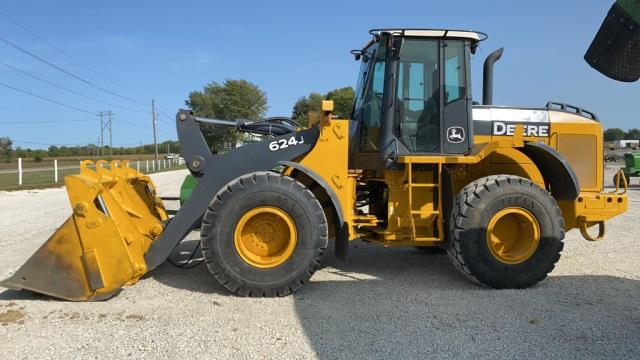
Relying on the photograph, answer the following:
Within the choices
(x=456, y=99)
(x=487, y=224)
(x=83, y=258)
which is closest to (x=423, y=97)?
(x=456, y=99)

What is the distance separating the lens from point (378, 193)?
605cm

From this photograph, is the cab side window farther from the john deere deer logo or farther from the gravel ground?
the gravel ground

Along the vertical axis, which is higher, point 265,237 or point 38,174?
point 38,174

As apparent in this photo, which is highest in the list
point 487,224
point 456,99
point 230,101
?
point 230,101

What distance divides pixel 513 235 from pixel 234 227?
310cm

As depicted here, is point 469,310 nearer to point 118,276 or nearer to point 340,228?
point 340,228

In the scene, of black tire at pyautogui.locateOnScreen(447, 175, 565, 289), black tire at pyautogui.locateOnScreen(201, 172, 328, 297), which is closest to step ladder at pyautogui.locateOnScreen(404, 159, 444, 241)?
Result: black tire at pyautogui.locateOnScreen(447, 175, 565, 289)

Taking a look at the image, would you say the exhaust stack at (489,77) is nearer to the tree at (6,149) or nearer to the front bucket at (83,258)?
the front bucket at (83,258)

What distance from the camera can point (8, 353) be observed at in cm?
359

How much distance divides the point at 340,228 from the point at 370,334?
4.90 ft

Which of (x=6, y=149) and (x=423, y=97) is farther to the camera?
(x=6, y=149)

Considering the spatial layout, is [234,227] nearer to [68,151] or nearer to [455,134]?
[455,134]

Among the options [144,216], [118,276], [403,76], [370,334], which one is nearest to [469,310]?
[370,334]

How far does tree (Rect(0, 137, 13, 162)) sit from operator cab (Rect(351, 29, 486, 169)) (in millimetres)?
73993
